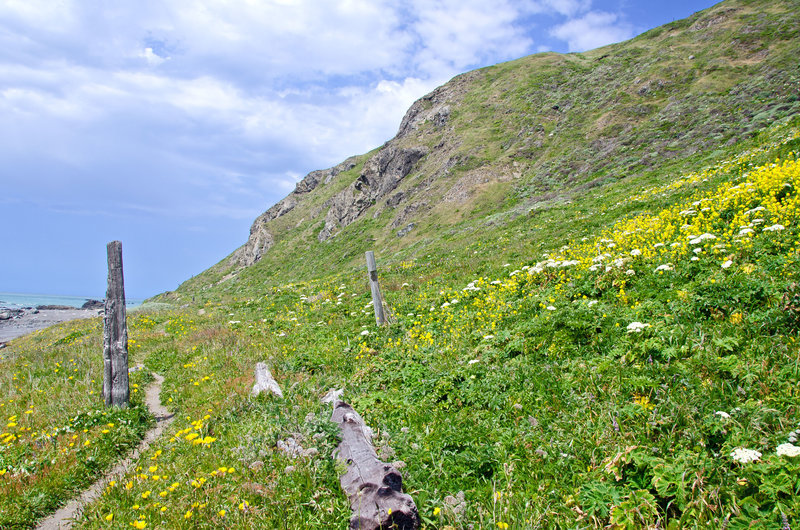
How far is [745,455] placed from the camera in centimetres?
325

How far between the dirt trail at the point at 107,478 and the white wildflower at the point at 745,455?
6938mm

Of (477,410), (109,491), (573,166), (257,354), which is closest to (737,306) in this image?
(477,410)

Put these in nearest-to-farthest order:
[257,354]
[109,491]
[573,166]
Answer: [109,491] → [257,354] → [573,166]

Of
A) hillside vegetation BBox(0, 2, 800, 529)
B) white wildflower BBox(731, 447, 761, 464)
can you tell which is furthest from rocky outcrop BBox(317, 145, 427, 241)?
Answer: white wildflower BBox(731, 447, 761, 464)

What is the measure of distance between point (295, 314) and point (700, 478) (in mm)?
14443

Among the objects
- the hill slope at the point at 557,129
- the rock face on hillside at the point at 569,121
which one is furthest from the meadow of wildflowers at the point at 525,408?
the rock face on hillside at the point at 569,121

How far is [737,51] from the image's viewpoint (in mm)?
36125

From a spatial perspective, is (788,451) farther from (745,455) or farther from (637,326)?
(637,326)

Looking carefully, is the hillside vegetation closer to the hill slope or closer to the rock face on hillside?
the hill slope

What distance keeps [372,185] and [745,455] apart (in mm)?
59335

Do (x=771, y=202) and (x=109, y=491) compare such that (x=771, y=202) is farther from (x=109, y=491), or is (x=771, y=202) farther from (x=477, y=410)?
(x=109, y=491)

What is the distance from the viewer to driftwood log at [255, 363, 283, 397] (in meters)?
7.44

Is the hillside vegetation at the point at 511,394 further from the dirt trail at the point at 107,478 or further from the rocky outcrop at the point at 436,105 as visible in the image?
the rocky outcrop at the point at 436,105

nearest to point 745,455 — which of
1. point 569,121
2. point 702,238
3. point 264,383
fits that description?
point 702,238
